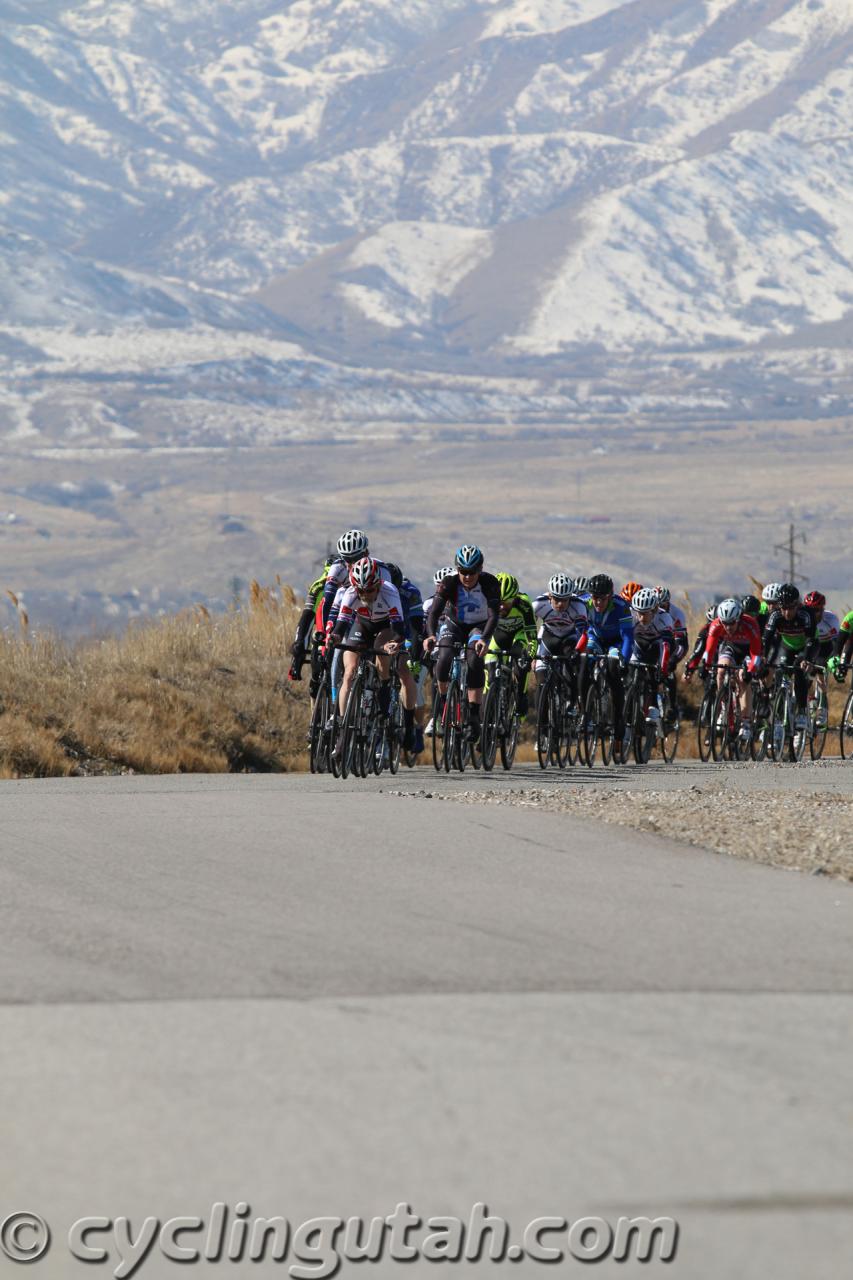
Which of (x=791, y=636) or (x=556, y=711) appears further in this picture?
(x=791, y=636)

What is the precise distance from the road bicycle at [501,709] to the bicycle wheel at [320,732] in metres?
1.57

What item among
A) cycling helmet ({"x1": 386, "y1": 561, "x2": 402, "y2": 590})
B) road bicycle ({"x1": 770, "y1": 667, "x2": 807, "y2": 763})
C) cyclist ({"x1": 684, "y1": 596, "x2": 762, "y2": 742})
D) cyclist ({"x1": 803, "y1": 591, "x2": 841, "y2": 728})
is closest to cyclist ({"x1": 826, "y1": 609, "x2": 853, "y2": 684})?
cyclist ({"x1": 803, "y1": 591, "x2": 841, "y2": 728})

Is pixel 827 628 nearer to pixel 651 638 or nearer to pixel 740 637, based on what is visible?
pixel 740 637

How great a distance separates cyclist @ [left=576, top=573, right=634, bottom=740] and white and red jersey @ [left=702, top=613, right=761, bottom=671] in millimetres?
1444

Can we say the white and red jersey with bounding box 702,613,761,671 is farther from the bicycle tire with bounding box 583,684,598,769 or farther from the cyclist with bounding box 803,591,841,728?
the bicycle tire with bounding box 583,684,598,769

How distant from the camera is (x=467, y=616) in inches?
766

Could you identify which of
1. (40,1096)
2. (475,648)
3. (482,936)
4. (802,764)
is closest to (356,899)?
(482,936)

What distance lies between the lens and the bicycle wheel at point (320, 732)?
60.9 ft

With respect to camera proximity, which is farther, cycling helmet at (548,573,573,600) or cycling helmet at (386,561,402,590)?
cycling helmet at (548,573,573,600)

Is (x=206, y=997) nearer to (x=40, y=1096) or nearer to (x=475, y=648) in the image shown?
(x=40, y=1096)

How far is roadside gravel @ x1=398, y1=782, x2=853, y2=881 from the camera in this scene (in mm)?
11852

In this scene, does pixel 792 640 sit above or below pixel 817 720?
above

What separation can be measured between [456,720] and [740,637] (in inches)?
213

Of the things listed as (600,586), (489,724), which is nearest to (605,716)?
(600,586)
